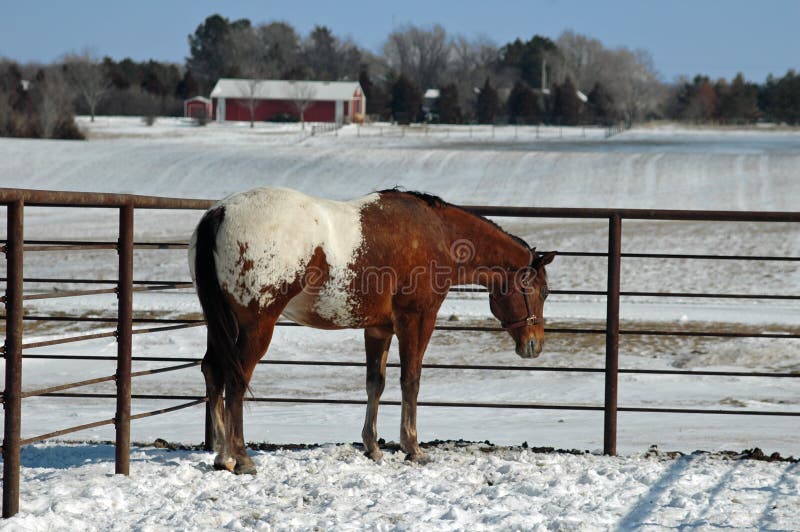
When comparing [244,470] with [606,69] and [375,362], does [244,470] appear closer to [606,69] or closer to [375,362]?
[375,362]

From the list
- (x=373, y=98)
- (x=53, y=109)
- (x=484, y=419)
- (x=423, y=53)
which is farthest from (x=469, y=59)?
(x=484, y=419)

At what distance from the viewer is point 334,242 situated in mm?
4973

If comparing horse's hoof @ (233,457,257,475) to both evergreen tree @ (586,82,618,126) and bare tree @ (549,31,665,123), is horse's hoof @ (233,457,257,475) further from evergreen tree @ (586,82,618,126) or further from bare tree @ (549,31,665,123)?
bare tree @ (549,31,665,123)

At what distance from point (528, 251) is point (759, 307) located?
1062cm

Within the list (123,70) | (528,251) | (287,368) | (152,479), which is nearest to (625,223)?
(287,368)

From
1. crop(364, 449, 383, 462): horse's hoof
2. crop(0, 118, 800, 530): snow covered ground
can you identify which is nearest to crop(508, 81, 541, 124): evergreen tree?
crop(0, 118, 800, 530): snow covered ground

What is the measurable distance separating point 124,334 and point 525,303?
7.63ft

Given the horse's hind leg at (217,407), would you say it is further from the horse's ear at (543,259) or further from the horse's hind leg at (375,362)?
the horse's ear at (543,259)

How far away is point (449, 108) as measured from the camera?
8388 centimetres

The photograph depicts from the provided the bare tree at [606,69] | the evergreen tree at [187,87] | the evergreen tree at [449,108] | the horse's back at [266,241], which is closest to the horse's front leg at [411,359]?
the horse's back at [266,241]

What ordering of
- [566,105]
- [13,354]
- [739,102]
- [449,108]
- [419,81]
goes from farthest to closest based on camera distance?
[419,81], [739,102], [449,108], [566,105], [13,354]

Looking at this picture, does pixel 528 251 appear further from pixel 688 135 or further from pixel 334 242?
pixel 688 135

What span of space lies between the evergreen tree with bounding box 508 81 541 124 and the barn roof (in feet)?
46.0

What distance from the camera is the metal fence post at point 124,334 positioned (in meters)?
4.90
